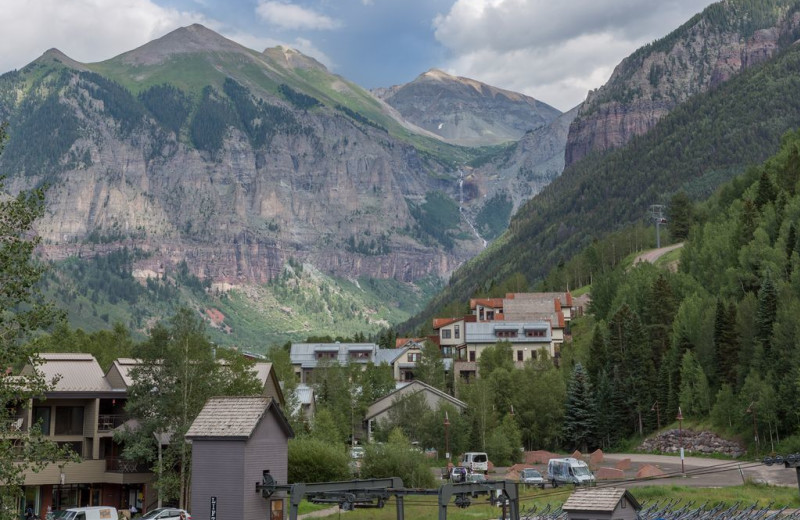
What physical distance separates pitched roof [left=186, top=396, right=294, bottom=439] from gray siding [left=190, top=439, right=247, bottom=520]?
0.39 meters

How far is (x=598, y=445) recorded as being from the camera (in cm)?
10875

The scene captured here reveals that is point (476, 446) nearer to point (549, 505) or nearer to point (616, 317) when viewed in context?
point (616, 317)

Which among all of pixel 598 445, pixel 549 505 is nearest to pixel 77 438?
pixel 549 505

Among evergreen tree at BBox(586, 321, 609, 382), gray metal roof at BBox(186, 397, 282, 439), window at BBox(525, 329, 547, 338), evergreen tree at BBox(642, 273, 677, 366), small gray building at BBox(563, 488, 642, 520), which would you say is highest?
window at BBox(525, 329, 547, 338)

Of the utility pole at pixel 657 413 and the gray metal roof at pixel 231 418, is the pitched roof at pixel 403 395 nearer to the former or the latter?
the utility pole at pixel 657 413

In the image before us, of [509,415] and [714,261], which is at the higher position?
[714,261]

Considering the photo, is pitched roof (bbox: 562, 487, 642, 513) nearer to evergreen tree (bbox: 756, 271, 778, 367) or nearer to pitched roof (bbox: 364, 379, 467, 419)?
evergreen tree (bbox: 756, 271, 778, 367)

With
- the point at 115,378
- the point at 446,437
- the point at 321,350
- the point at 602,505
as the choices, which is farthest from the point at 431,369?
the point at 602,505

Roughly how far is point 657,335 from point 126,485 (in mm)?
64101

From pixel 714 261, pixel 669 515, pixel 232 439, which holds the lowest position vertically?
pixel 669 515

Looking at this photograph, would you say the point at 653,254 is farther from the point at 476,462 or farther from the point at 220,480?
the point at 220,480

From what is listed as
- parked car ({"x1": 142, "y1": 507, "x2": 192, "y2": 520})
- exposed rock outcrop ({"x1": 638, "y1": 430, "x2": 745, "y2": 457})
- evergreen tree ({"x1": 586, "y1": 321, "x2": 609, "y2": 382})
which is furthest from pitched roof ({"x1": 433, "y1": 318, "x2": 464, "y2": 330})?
parked car ({"x1": 142, "y1": 507, "x2": 192, "y2": 520})

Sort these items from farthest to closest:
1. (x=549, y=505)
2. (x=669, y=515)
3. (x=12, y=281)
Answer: (x=549, y=505), (x=669, y=515), (x=12, y=281)

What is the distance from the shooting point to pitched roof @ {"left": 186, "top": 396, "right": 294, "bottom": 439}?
44.0 m
